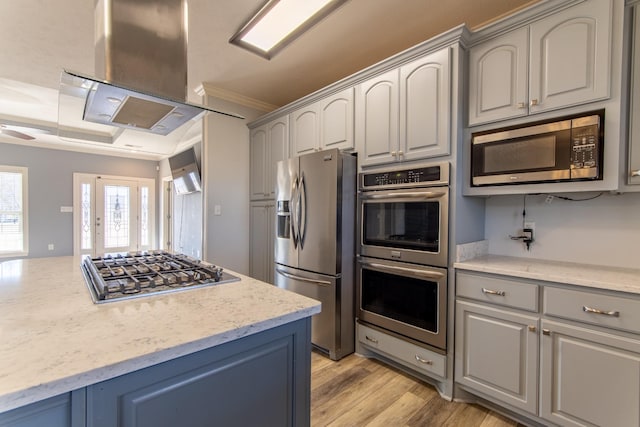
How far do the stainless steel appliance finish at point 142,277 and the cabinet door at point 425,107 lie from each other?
149 centimetres

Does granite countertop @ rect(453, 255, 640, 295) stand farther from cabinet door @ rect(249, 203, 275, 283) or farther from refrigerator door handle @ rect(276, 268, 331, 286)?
cabinet door @ rect(249, 203, 275, 283)

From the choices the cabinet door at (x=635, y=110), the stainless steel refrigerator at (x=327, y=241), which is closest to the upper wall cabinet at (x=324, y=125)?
the stainless steel refrigerator at (x=327, y=241)

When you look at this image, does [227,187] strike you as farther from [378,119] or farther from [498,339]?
[498,339]

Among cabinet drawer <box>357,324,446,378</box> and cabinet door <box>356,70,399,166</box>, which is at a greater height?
cabinet door <box>356,70,399,166</box>

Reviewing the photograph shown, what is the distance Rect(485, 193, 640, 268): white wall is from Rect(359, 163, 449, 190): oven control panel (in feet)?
1.91

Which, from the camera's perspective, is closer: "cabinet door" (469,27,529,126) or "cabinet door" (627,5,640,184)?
"cabinet door" (627,5,640,184)

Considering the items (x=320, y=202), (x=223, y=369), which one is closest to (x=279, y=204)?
(x=320, y=202)

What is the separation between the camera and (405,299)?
2.07 metres

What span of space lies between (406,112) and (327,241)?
114cm

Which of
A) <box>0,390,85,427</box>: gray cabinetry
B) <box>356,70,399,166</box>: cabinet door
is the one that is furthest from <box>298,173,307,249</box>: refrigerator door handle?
<box>0,390,85,427</box>: gray cabinetry

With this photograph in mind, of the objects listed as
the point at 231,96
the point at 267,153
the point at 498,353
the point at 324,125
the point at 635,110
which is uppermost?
the point at 231,96

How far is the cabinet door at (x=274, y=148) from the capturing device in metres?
Answer: 3.09

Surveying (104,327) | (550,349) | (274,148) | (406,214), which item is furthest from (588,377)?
(274,148)

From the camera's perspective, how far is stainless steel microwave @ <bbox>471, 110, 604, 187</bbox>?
1.50m
